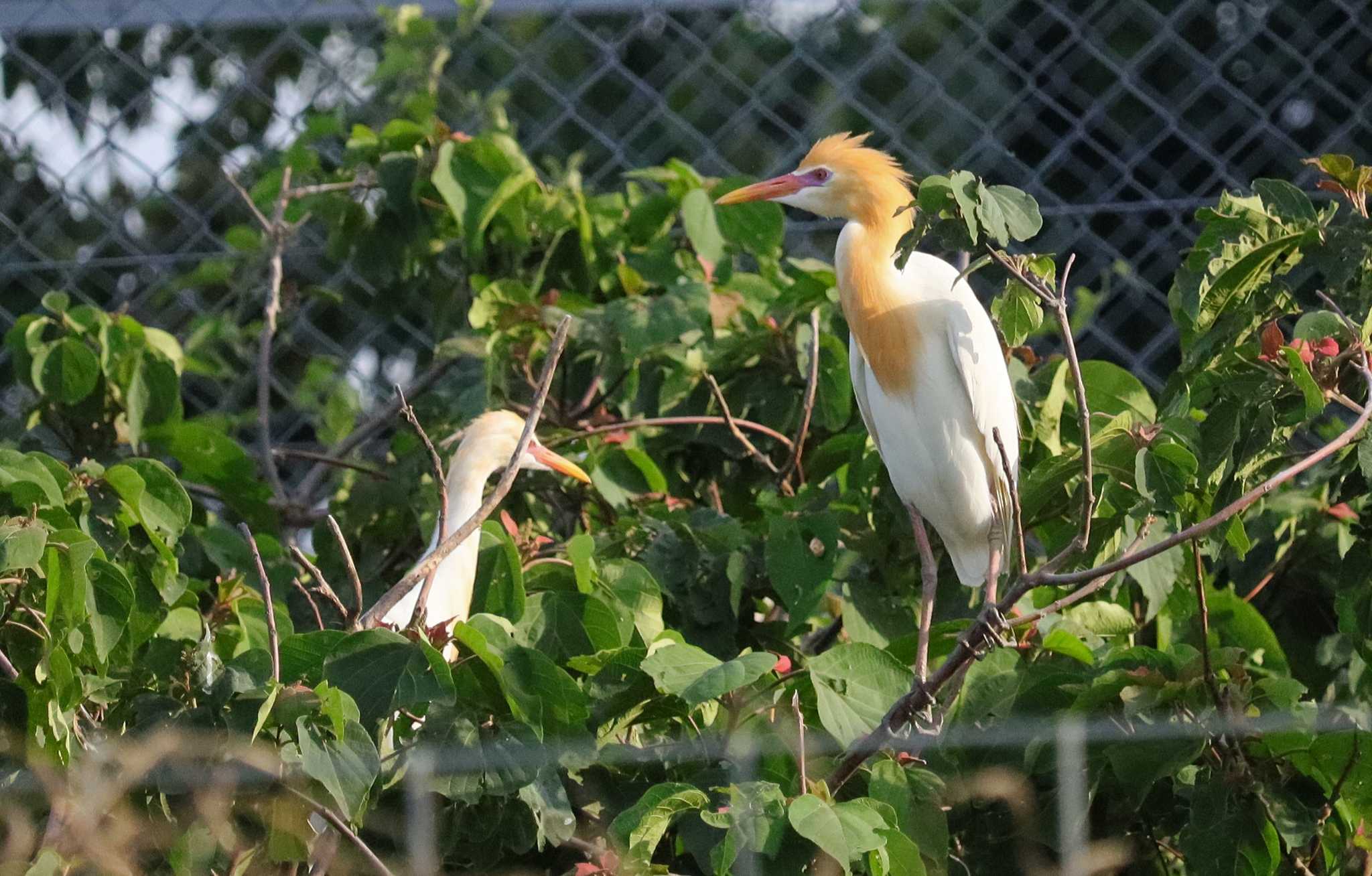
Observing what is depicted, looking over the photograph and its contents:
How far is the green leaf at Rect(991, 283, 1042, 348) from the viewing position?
1397 mm

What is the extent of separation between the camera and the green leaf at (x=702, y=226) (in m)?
2.29

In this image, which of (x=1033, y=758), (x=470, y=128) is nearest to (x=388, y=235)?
(x=470, y=128)

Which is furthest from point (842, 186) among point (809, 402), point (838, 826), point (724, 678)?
point (838, 826)

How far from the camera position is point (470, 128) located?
2.79 m

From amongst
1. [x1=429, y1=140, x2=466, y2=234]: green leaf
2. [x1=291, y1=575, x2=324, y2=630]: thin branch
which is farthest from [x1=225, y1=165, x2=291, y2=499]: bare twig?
[x1=291, y1=575, x2=324, y2=630]: thin branch

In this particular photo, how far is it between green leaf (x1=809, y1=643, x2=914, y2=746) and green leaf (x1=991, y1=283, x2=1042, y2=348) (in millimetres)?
347

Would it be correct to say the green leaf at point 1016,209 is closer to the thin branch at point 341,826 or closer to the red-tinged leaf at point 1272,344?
the red-tinged leaf at point 1272,344

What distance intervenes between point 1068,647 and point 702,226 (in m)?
0.80

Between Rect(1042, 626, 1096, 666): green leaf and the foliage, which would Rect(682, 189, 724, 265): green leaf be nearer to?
the foliage

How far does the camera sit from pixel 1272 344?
151 centimetres

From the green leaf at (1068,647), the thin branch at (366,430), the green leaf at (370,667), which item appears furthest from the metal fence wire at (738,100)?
the green leaf at (370,667)

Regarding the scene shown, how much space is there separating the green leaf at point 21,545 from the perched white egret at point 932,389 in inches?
33.9

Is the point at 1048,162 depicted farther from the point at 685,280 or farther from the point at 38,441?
the point at 38,441

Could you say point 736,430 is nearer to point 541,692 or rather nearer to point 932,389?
point 932,389
